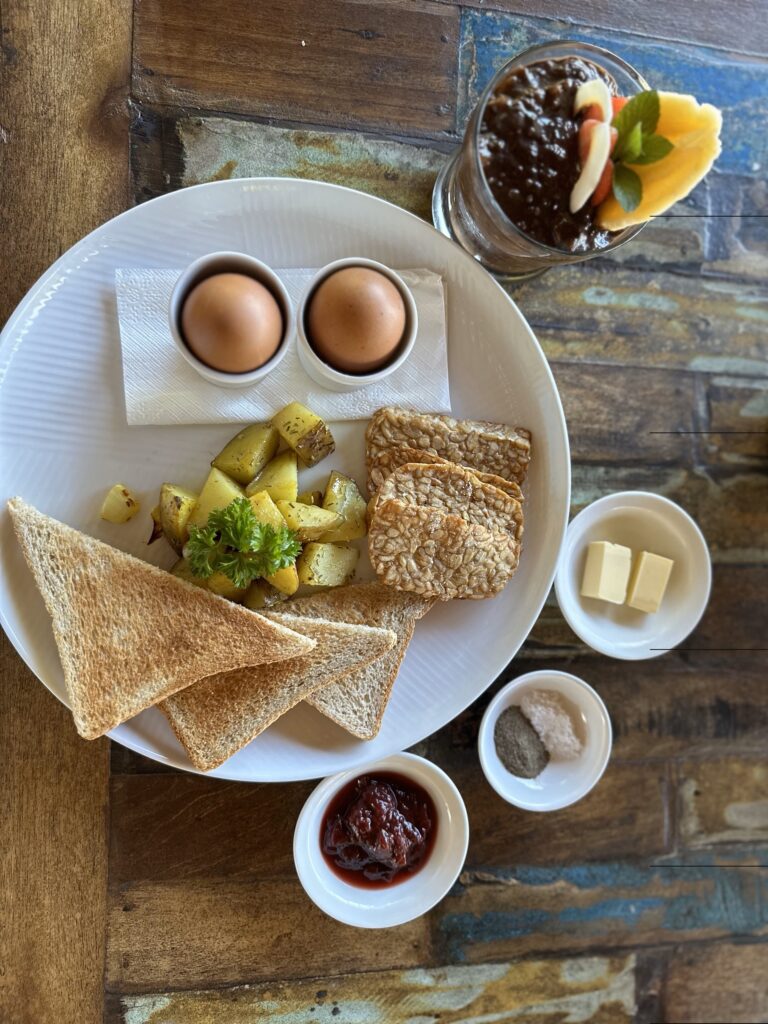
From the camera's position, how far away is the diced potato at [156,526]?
1.51 meters

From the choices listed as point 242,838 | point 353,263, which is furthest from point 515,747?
point 353,263

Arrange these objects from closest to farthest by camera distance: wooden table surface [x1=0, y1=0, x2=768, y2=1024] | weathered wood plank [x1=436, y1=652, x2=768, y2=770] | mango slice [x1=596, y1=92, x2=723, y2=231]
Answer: mango slice [x1=596, y1=92, x2=723, y2=231] < wooden table surface [x1=0, y1=0, x2=768, y2=1024] < weathered wood plank [x1=436, y1=652, x2=768, y2=770]

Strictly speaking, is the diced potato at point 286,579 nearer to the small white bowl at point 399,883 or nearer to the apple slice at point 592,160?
the small white bowl at point 399,883

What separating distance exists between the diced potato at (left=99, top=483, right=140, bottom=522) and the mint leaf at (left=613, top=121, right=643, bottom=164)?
41.2 inches

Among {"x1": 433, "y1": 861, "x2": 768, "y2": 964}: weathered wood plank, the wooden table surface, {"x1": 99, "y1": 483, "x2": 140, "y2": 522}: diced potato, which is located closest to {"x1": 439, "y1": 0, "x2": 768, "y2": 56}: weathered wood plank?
the wooden table surface

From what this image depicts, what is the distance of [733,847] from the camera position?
194 centimetres

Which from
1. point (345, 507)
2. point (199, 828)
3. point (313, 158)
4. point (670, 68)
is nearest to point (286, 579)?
point (345, 507)

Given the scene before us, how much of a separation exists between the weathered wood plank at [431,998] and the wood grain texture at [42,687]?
18cm

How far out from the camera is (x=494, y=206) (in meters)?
1.39

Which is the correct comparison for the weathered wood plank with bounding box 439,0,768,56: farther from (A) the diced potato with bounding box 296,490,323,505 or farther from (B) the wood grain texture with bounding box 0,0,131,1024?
(A) the diced potato with bounding box 296,490,323,505

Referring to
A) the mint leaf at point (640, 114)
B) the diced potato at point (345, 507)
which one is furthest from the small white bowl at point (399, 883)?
the mint leaf at point (640, 114)

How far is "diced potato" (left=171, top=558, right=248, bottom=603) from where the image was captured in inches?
57.7

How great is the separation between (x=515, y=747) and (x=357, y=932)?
54cm

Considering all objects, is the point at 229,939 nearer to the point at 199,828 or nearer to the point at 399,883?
the point at 199,828
